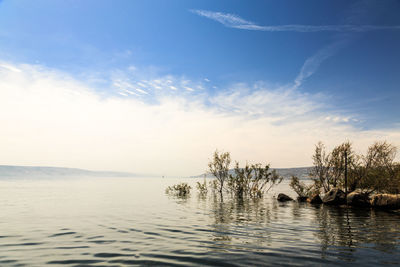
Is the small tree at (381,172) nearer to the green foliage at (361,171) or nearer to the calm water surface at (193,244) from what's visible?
the green foliage at (361,171)

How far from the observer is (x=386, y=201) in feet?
93.6

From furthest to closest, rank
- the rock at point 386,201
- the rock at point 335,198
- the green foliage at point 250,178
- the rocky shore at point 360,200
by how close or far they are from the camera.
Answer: the green foliage at point 250,178
the rock at point 335,198
the rocky shore at point 360,200
the rock at point 386,201


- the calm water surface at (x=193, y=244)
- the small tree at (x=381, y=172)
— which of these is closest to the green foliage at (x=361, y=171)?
the small tree at (x=381, y=172)

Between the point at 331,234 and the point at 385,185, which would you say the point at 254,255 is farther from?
the point at 385,185

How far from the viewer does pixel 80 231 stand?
15078mm

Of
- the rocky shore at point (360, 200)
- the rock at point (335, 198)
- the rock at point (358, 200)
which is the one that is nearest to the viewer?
the rocky shore at point (360, 200)

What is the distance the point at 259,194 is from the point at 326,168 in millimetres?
12720

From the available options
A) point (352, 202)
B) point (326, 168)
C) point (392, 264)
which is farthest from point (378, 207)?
point (392, 264)

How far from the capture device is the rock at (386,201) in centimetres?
2783

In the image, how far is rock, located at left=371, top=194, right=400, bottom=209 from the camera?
1096 inches

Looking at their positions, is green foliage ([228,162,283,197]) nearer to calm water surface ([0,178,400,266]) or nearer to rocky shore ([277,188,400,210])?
rocky shore ([277,188,400,210])

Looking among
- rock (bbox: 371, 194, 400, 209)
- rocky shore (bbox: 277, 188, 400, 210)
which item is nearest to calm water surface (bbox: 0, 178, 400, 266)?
rock (bbox: 371, 194, 400, 209)

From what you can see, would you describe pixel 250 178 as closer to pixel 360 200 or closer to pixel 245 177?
pixel 245 177

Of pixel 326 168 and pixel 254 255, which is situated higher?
pixel 326 168
